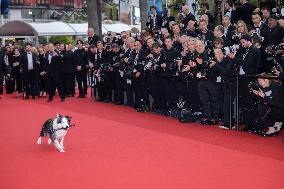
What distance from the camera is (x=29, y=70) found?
16.8 meters

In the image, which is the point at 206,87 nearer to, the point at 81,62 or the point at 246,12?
the point at 246,12

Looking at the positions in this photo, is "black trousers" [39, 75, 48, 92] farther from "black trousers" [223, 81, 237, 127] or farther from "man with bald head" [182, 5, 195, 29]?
"black trousers" [223, 81, 237, 127]

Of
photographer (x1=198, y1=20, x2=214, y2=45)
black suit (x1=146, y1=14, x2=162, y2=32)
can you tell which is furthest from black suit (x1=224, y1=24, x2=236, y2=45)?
black suit (x1=146, y1=14, x2=162, y2=32)

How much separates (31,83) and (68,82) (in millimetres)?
1411

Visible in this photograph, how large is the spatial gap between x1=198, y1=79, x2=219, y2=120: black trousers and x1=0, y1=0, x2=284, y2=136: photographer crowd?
0.02 m

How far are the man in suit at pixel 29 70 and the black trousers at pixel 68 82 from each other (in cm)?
115

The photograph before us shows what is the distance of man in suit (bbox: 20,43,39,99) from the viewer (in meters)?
16.6

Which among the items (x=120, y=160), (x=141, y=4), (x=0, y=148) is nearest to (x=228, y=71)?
(x=120, y=160)

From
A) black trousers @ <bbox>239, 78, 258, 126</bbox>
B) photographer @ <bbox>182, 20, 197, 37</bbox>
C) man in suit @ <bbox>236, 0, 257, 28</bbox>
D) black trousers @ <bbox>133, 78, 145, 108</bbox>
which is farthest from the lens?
black trousers @ <bbox>133, 78, 145, 108</bbox>

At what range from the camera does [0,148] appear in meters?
8.78

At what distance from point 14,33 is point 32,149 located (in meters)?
29.3

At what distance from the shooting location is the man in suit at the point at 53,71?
15.7 meters

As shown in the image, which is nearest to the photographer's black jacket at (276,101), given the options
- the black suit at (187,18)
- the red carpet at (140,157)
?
the red carpet at (140,157)

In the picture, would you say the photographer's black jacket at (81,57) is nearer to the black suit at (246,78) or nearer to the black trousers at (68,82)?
the black trousers at (68,82)
